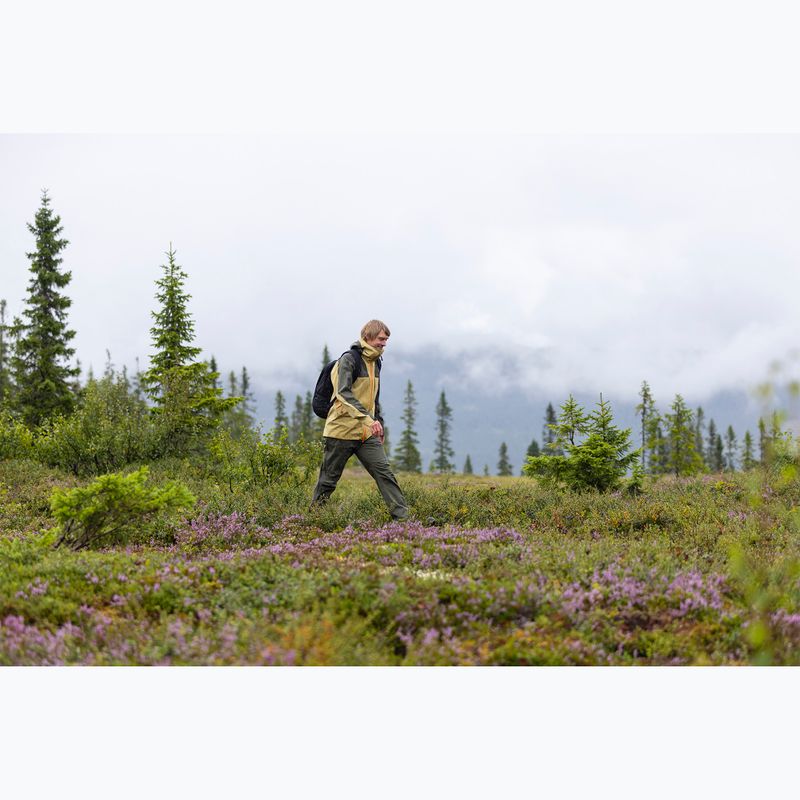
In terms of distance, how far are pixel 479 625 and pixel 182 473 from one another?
1079 centimetres

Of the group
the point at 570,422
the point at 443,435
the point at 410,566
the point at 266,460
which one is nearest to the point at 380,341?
the point at 410,566

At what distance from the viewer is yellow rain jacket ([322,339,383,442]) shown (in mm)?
8859

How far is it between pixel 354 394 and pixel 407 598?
465 centimetres

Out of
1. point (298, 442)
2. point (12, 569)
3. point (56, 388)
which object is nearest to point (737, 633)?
point (12, 569)

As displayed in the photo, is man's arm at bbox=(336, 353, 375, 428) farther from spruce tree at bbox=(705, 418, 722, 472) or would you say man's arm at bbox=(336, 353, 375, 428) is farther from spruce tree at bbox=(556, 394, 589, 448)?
spruce tree at bbox=(705, 418, 722, 472)

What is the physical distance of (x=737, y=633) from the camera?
182 inches

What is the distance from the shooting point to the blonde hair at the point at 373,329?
912 cm

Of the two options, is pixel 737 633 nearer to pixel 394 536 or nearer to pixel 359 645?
pixel 359 645

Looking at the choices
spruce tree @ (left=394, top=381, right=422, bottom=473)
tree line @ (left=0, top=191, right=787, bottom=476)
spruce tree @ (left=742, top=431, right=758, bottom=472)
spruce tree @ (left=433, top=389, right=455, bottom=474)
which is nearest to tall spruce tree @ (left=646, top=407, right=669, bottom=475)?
tree line @ (left=0, top=191, right=787, bottom=476)

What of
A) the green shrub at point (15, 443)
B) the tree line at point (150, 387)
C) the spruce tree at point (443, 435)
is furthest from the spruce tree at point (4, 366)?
the spruce tree at point (443, 435)

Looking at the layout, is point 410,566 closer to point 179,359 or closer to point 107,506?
point 107,506

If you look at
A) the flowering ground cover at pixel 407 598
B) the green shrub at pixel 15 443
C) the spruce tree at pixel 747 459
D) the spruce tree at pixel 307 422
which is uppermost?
the spruce tree at pixel 307 422

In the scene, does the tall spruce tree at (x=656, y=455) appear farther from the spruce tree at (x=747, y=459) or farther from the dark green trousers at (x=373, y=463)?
the dark green trousers at (x=373, y=463)

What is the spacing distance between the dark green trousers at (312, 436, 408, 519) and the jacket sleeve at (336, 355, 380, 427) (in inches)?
18.1
